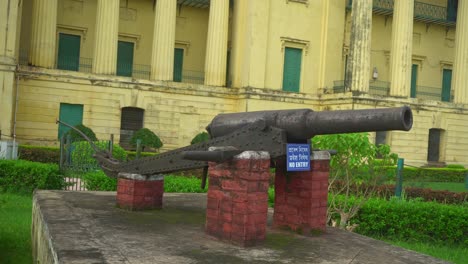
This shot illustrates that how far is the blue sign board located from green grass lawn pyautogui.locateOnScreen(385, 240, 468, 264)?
466 cm

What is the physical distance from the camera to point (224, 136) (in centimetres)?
675

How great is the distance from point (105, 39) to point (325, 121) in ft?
71.8

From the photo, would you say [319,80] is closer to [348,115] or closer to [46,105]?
[46,105]

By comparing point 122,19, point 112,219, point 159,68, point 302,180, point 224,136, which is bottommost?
point 112,219

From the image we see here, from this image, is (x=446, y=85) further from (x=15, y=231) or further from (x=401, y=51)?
(x=15, y=231)

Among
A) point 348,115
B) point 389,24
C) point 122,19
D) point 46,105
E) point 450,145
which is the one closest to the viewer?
point 348,115

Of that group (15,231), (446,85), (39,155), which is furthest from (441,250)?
(446,85)

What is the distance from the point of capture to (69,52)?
2878 cm

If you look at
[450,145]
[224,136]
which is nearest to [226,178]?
[224,136]

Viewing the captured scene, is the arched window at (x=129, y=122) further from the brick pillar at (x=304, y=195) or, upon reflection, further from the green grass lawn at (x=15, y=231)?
the brick pillar at (x=304, y=195)

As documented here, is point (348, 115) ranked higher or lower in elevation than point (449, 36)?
lower

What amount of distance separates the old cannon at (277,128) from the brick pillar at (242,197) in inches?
7.3

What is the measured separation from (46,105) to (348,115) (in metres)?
21.9

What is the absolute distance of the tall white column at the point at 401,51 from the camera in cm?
2994
